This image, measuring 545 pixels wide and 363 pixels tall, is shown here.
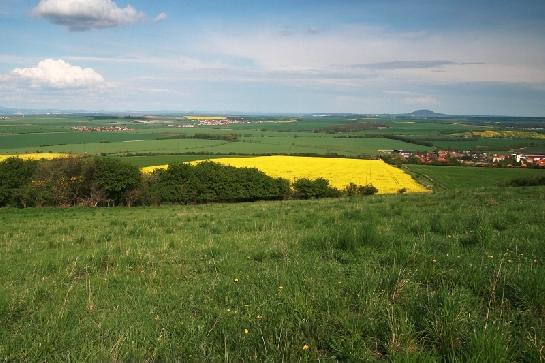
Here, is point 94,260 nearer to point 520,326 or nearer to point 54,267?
point 54,267

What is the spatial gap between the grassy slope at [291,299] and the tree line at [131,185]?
4053cm

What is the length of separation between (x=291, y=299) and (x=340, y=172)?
58417 millimetres

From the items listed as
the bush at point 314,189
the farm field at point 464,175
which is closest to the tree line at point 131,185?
the bush at point 314,189

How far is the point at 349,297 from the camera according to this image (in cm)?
475

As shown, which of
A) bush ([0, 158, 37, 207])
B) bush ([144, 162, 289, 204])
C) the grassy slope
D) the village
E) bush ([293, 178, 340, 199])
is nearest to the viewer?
the grassy slope

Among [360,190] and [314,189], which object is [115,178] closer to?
[314,189]

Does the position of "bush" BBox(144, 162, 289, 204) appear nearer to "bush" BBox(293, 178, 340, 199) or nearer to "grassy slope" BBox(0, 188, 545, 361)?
"bush" BBox(293, 178, 340, 199)

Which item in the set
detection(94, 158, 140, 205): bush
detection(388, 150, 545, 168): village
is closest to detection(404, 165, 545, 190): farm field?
detection(388, 150, 545, 168): village

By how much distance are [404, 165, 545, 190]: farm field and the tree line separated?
12.9 metres

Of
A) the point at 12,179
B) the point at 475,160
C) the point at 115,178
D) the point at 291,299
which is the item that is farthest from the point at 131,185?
the point at 475,160

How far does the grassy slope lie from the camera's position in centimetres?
371

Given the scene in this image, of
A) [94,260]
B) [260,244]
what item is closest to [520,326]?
[260,244]

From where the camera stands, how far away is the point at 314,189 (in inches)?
1971

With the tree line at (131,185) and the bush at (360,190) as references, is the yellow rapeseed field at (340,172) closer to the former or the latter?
the bush at (360,190)
